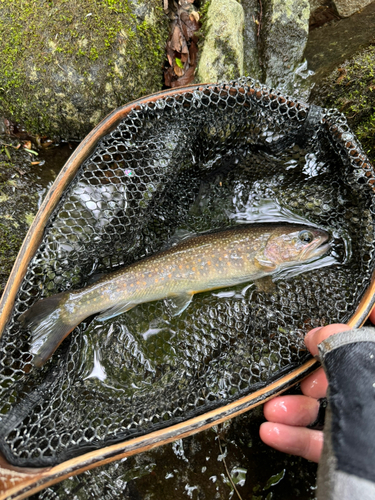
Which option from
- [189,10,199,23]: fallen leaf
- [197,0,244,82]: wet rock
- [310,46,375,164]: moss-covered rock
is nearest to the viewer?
[310,46,375,164]: moss-covered rock

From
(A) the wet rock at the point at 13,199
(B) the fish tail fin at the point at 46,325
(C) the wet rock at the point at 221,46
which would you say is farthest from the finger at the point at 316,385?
(C) the wet rock at the point at 221,46

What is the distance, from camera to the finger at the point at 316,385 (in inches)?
73.8

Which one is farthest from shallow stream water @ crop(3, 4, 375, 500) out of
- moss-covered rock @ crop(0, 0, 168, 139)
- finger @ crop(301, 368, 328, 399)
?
moss-covered rock @ crop(0, 0, 168, 139)

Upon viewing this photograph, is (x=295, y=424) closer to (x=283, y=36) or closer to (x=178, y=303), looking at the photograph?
(x=178, y=303)

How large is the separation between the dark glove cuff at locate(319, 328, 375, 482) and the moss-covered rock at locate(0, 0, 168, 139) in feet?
7.60

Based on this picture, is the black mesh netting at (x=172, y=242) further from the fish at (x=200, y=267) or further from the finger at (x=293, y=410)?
the finger at (x=293, y=410)

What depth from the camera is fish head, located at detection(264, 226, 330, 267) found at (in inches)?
87.9

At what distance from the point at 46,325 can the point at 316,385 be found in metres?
1.80

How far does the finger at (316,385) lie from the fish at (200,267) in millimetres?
777

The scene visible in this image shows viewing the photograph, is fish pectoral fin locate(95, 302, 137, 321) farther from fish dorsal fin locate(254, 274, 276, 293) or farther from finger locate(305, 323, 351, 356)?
finger locate(305, 323, 351, 356)

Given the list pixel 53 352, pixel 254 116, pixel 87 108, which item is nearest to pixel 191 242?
pixel 254 116

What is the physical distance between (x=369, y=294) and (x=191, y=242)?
122 cm

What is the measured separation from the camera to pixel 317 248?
2.25 m

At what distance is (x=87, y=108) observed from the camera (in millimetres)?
2301
